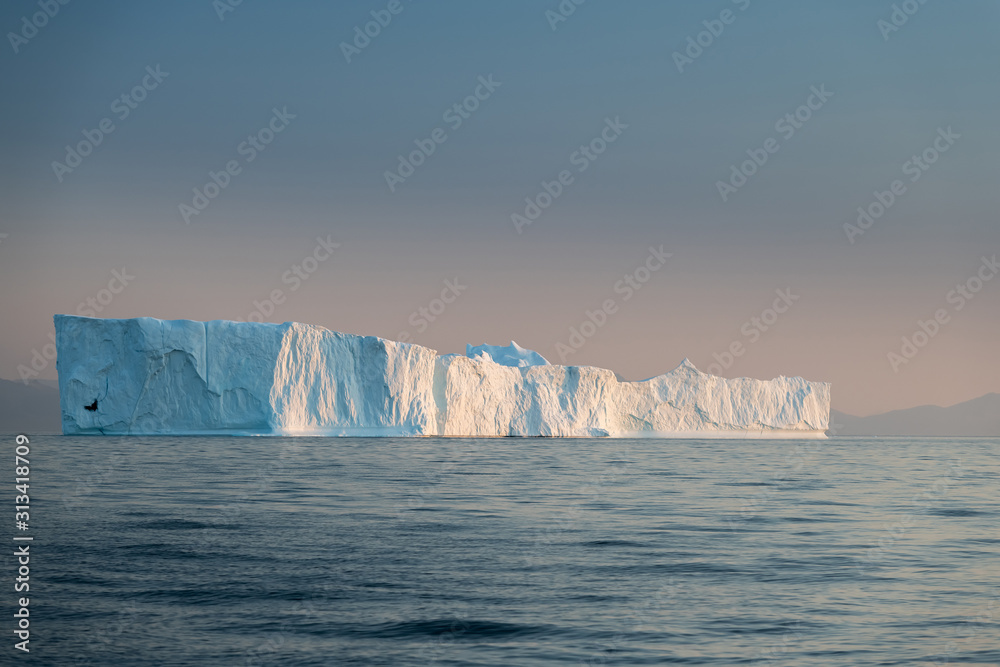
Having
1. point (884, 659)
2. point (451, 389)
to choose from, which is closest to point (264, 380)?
point (451, 389)

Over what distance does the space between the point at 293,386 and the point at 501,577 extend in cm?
→ 2679

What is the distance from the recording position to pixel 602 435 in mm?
42438

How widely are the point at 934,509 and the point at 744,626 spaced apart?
790cm

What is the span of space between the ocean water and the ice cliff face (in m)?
18.2

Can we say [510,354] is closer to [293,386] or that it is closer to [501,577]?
[293,386]

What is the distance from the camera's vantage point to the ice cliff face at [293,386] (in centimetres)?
3020

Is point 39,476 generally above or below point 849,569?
above

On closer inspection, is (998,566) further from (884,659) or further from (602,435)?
(602,435)

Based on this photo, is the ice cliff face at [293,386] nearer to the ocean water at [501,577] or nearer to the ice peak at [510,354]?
the ice peak at [510,354]

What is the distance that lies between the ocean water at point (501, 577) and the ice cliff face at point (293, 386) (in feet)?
59.6

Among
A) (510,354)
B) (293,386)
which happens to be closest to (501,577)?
(293,386)

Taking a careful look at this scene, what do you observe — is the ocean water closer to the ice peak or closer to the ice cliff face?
the ice cliff face

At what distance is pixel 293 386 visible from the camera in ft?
105

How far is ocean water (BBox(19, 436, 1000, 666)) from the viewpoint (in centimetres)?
464
